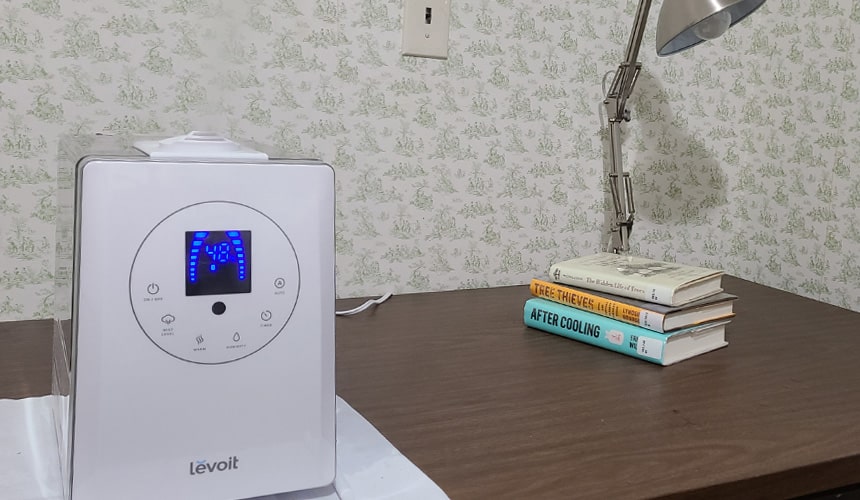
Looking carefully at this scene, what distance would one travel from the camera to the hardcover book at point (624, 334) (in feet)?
3.17

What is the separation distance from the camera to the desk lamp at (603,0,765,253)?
39.5 inches

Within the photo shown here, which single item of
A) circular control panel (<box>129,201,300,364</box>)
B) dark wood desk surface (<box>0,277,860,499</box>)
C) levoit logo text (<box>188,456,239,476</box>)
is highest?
circular control panel (<box>129,201,300,364</box>)

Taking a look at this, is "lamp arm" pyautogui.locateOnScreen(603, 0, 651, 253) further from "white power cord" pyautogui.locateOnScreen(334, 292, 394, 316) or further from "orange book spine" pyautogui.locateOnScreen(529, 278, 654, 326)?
"white power cord" pyautogui.locateOnScreen(334, 292, 394, 316)

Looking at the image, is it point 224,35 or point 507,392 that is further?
point 224,35

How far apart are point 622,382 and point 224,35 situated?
68 centimetres

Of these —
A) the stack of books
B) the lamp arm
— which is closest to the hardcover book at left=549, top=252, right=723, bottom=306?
the stack of books

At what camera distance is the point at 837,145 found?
1415mm

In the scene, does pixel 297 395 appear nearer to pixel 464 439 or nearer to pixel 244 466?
pixel 244 466

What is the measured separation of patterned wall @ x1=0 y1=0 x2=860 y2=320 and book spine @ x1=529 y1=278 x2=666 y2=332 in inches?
8.9

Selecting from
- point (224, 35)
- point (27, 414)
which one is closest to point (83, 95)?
point (224, 35)

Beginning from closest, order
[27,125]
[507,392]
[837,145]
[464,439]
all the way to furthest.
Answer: [464,439]
[507,392]
[27,125]
[837,145]

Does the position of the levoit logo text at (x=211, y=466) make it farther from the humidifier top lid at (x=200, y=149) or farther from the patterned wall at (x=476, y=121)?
the patterned wall at (x=476, y=121)

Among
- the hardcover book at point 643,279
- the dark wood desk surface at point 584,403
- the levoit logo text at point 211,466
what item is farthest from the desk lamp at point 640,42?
the levoit logo text at point 211,466

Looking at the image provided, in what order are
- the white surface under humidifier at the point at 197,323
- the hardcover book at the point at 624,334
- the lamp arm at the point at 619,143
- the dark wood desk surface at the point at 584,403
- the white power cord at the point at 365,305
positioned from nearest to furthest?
the white surface under humidifier at the point at 197,323
the dark wood desk surface at the point at 584,403
the hardcover book at the point at 624,334
the white power cord at the point at 365,305
the lamp arm at the point at 619,143
